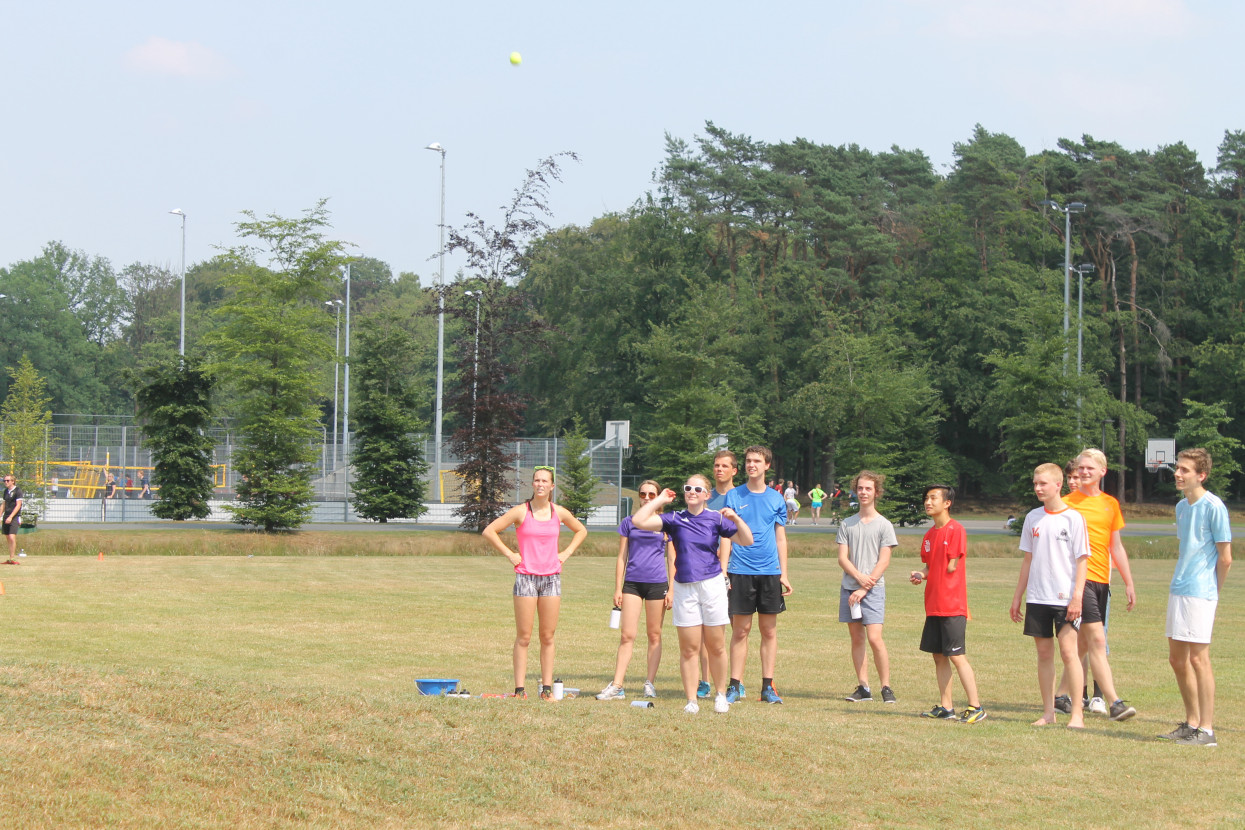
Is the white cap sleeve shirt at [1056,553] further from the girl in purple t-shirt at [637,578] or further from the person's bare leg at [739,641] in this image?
the girl in purple t-shirt at [637,578]

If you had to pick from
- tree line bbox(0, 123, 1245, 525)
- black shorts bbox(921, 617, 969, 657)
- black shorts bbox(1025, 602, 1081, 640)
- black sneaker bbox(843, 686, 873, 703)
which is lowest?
black sneaker bbox(843, 686, 873, 703)

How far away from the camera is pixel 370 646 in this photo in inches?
537

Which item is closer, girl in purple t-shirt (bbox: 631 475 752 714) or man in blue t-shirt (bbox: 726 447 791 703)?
girl in purple t-shirt (bbox: 631 475 752 714)

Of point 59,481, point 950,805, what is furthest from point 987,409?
point 950,805

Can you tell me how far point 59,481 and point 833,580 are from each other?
1163 inches

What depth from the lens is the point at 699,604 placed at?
30.6 feet

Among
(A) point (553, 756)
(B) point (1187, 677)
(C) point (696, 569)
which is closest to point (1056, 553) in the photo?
(B) point (1187, 677)

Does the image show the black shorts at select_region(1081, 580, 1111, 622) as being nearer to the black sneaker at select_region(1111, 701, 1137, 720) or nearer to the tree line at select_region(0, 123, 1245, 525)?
the black sneaker at select_region(1111, 701, 1137, 720)

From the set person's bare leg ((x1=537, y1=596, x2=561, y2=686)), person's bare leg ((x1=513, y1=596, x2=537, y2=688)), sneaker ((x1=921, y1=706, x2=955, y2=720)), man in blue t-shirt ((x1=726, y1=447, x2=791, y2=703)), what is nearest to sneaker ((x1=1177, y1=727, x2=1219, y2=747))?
sneaker ((x1=921, y1=706, x2=955, y2=720))

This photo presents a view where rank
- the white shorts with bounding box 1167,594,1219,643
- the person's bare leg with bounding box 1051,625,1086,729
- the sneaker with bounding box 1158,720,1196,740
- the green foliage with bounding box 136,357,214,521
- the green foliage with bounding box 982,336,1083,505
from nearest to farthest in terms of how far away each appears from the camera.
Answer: the white shorts with bounding box 1167,594,1219,643
the sneaker with bounding box 1158,720,1196,740
the person's bare leg with bounding box 1051,625,1086,729
the green foliage with bounding box 982,336,1083,505
the green foliage with bounding box 136,357,214,521

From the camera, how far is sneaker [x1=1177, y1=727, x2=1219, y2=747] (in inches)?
330

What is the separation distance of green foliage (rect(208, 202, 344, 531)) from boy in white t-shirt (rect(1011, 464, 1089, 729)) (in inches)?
1107

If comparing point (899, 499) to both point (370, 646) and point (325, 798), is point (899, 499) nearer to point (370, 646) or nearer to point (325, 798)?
point (370, 646)

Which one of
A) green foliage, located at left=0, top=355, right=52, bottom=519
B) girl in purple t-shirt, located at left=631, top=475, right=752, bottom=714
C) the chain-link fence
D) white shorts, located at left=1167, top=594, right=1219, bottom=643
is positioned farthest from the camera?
the chain-link fence
